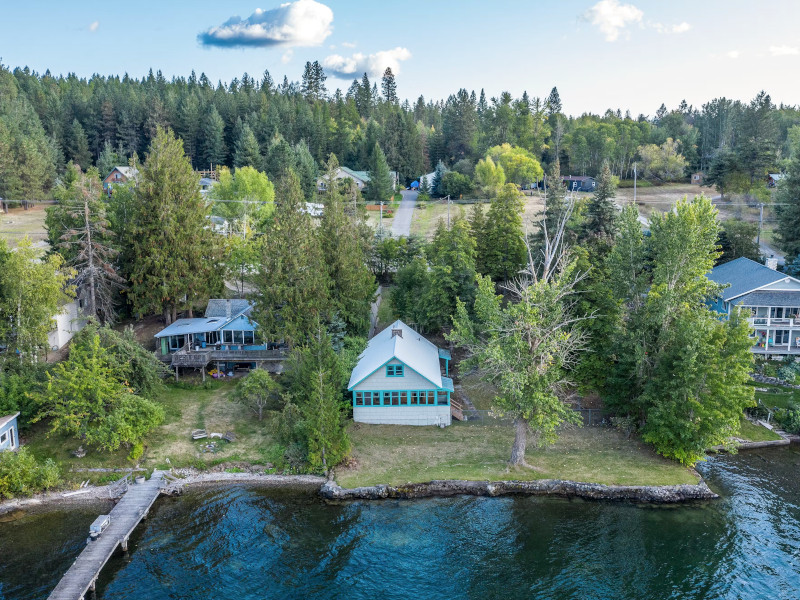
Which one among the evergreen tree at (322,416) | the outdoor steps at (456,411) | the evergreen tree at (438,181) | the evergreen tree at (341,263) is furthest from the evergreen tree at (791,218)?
the evergreen tree at (438,181)

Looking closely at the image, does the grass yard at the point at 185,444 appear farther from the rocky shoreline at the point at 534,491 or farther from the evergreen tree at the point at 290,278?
the evergreen tree at the point at 290,278

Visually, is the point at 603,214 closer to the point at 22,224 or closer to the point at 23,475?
the point at 23,475

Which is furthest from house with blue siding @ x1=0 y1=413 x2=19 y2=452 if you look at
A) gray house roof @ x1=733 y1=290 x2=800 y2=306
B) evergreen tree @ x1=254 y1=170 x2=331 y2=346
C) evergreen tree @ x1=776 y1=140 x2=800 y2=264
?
evergreen tree @ x1=776 y1=140 x2=800 y2=264

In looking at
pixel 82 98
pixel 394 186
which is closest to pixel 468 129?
pixel 394 186

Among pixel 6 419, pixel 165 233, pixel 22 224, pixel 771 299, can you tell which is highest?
pixel 165 233

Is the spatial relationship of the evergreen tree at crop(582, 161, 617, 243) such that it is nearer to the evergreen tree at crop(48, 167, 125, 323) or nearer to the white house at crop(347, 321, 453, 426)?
the white house at crop(347, 321, 453, 426)

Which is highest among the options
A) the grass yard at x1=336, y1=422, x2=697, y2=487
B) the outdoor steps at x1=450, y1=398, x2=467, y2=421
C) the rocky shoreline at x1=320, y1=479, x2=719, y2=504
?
the outdoor steps at x1=450, y1=398, x2=467, y2=421

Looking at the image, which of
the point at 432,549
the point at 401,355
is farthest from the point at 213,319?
the point at 432,549

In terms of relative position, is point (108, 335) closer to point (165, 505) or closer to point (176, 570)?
point (165, 505)
